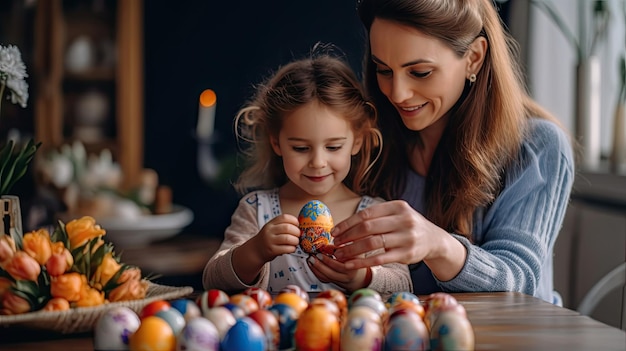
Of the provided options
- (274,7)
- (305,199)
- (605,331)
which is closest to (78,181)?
(274,7)

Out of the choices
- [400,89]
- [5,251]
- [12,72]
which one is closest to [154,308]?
[5,251]

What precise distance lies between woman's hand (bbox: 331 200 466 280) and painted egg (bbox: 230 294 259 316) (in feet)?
0.98

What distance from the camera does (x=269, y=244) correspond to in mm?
1429

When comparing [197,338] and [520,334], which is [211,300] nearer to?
[197,338]

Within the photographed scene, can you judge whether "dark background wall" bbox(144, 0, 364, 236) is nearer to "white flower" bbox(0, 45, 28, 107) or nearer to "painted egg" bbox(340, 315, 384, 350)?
"white flower" bbox(0, 45, 28, 107)

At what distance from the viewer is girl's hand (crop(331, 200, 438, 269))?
1318mm

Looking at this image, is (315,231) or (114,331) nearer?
(114,331)

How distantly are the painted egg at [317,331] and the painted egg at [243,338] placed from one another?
0.21 feet

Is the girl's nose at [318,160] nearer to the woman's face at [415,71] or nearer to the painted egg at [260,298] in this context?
the woman's face at [415,71]

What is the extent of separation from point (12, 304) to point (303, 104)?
2.73 feet

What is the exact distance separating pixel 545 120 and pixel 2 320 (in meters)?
1.34

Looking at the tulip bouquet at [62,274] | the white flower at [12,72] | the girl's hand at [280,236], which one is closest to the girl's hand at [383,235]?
the girl's hand at [280,236]

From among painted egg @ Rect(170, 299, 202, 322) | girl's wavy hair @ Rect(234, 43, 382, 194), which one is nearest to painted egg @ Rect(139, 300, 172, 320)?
painted egg @ Rect(170, 299, 202, 322)

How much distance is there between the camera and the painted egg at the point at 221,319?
0.97 m
